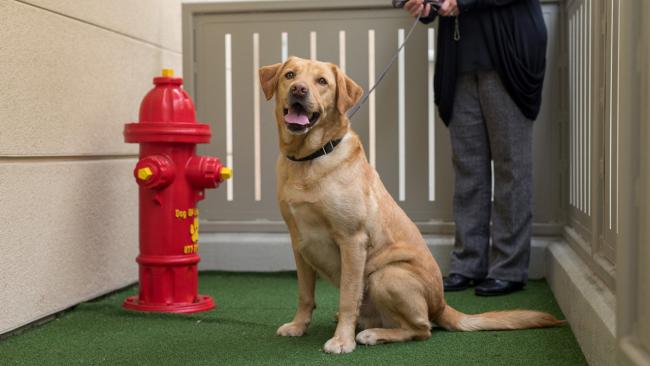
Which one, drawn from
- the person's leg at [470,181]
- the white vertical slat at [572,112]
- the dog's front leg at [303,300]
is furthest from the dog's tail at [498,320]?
the white vertical slat at [572,112]

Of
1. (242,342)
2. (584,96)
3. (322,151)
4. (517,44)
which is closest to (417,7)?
(517,44)

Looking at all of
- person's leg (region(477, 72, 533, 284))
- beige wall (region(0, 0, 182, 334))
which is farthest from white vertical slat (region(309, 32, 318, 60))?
person's leg (region(477, 72, 533, 284))

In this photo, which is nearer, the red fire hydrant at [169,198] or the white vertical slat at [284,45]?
the red fire hydrant at [169,198]

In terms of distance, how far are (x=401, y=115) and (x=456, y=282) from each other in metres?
1.11

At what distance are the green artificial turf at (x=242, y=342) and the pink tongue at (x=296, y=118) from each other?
0.77 meters

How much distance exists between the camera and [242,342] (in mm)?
2709

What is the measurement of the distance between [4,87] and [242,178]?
6.42 ft

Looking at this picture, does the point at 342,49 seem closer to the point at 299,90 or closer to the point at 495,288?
the point at 495,288

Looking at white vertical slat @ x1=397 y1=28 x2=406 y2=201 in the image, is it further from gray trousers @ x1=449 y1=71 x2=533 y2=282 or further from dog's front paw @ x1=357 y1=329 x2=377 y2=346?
dog's front paw @ x1=357 y1=329 x2=377 y2=346

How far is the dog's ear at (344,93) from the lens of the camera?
268 centimetres

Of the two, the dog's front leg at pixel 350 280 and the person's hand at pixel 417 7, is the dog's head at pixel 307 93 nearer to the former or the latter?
the dog's front leg at pixel 350 280

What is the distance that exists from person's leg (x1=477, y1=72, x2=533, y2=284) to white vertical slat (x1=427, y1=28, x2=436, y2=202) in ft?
1.98

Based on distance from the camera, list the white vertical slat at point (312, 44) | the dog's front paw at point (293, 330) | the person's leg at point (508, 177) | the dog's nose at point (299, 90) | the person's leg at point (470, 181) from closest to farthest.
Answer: the dog's nose at point (299, 90), the dog's front paw at point (293, 330), the person's leg at point (508, 177), the person's leg at point (470, 181), the white vertical slat at point (312, 44)

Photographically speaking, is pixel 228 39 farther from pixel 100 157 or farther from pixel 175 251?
pixel 175 251
